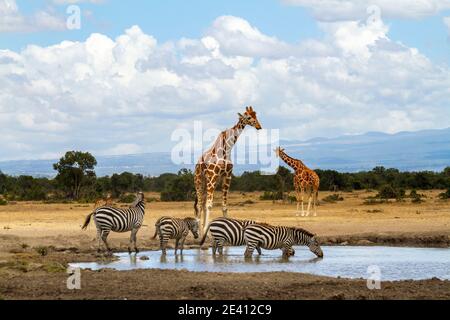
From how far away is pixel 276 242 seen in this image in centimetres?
1816

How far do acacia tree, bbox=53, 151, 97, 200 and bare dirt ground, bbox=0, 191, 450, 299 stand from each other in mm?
11752

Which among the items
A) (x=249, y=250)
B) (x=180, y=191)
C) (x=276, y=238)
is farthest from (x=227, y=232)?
(x=180, y=191)

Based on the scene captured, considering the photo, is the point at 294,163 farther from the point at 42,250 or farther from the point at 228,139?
the point at 42,250

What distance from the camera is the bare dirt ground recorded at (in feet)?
38.3

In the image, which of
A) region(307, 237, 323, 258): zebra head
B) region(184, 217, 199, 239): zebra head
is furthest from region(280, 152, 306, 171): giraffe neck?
region(307, 237, 323, 258): zebra head

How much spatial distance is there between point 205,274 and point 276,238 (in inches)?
168

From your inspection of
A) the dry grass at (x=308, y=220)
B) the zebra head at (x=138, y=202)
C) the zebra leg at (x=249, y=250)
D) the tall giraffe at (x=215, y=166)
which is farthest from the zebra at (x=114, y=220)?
the tall giraffe at (x=215, y=166)

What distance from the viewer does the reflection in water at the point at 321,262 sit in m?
15.6

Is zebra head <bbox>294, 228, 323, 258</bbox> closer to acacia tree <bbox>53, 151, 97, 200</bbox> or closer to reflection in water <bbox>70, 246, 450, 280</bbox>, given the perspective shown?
reflection in water <bbox>70, 246, 450, 280</bbox>
